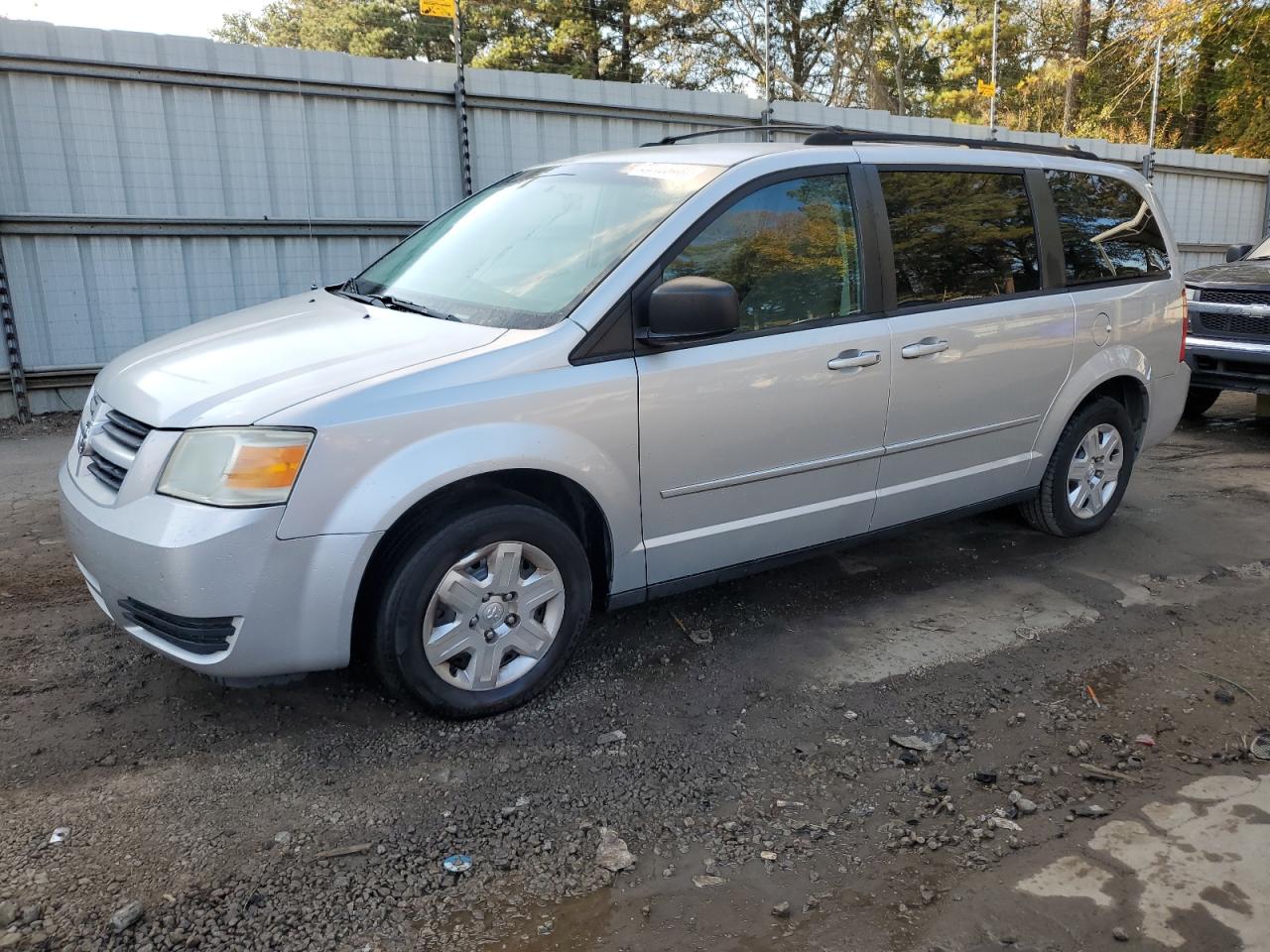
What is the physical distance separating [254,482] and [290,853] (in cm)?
100

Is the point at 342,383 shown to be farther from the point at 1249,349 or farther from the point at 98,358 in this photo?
the point at 1249,349

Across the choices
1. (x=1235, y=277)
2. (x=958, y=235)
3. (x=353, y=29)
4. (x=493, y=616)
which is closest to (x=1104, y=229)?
(x=958, y=235)

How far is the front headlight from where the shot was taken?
9.13ft

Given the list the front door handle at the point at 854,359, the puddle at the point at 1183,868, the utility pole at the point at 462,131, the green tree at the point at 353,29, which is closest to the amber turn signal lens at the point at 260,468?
the front door handle at the point at 854,359

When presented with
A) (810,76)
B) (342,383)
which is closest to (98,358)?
(342,383)

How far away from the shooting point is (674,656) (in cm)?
380

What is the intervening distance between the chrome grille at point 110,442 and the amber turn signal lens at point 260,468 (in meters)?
0.37

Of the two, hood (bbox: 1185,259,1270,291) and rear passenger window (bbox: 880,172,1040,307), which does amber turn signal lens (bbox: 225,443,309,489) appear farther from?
hood (bbox: 1185,259,1270,291)

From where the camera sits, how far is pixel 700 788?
2939 millimetres

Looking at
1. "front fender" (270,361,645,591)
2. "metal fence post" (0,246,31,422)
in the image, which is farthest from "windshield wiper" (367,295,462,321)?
"metal fence post" (0,246,31,422)

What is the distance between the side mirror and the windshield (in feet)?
0.88

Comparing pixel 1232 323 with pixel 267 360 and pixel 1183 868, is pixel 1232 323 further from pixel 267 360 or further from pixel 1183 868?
pixel 267 360

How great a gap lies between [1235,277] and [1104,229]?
152 inches

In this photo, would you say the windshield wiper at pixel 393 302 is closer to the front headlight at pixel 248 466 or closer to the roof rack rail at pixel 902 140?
the front headlight at pixel 248 466
